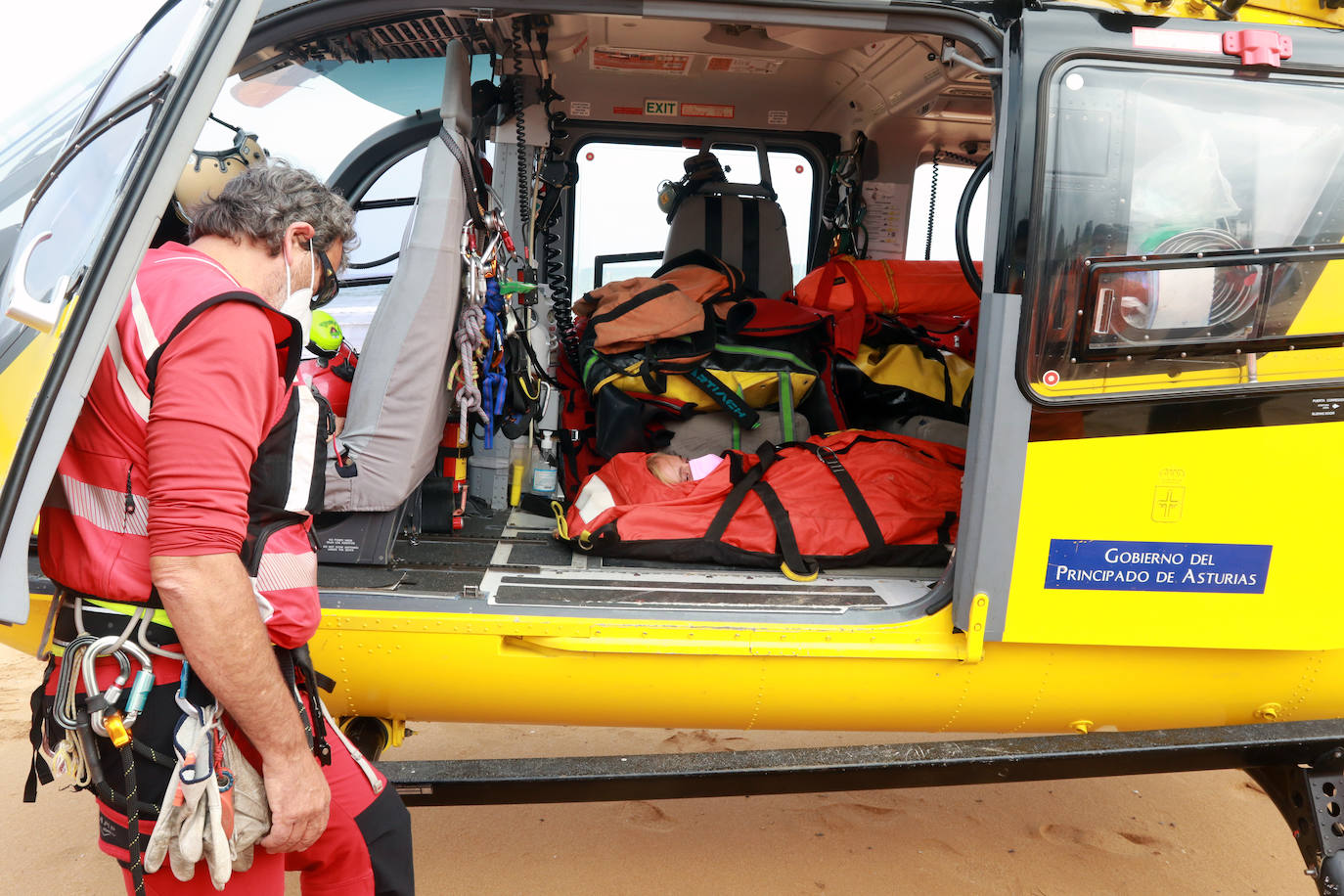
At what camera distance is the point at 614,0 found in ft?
6.49

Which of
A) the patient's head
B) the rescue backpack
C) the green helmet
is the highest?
the green helmet

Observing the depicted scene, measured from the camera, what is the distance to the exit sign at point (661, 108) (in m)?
4.04

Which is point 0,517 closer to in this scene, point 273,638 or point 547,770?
point 273,638

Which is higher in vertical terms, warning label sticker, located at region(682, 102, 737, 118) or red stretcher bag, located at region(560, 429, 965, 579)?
warning label sticker, located at region(682, 102, 737, 118)

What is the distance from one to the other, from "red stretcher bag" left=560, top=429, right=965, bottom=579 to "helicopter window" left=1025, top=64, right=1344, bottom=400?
859 mm

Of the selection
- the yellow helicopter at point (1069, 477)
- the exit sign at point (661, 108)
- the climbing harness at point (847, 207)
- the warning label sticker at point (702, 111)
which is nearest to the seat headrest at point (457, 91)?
the yellow helicopter at point (1069, 477)

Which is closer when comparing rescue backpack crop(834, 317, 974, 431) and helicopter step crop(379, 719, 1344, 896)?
helicopter step crop(379, 719, 1344, 896)

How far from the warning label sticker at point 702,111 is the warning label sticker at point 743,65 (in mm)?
245

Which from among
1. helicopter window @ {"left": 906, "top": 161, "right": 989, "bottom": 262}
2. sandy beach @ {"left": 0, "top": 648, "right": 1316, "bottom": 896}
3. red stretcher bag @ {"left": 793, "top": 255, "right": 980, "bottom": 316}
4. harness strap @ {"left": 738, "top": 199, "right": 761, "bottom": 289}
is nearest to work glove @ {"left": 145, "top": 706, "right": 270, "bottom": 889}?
sandy beach @ {"left": 0, "top": 648, "right": 1316, "bottom": 896}

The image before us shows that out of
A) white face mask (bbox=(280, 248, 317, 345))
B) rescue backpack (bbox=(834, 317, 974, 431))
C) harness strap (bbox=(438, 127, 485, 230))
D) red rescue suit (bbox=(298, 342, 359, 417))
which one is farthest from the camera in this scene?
rescue backpack (bbox=(834, 317, 974, 431))

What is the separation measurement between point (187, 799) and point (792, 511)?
180cm

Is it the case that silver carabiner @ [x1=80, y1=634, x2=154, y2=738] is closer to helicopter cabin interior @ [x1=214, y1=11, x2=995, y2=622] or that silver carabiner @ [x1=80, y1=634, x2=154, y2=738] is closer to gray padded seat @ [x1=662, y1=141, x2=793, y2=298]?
helicopter cabin interior @ [x1=214, y1=11, x2=995, y2=622]

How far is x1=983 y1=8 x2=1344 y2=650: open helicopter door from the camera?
1.90m

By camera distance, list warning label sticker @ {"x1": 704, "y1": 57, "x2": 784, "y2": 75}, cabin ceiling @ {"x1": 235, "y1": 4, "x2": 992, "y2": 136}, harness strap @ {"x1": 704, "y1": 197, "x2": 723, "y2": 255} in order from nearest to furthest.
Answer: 1. cabin ceiling @ {"x1": 235, "y1": 4, "x2": 992, "y2": 136}
2. warning label sticker @ {"x1": 704, "y1": 57, "x2": 784, "y2": 75}
3. harness strap @ {"x1": 704, "y1": 197, "x2": 723, "y2": 255}
